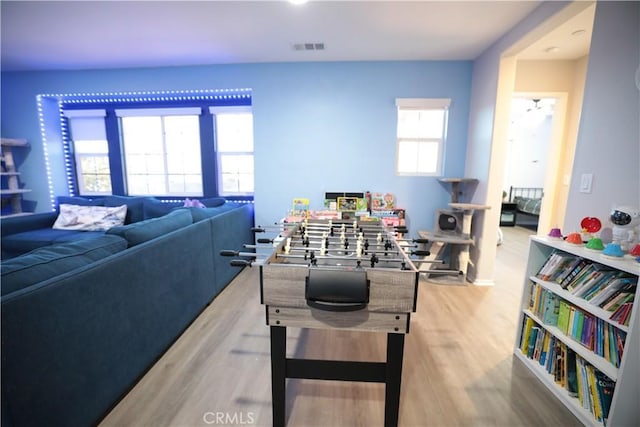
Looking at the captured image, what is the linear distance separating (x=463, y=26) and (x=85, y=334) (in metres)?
3.66

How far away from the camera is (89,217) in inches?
142

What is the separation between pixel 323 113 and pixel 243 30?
1.30 metres

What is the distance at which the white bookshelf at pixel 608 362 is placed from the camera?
1252 millimetres

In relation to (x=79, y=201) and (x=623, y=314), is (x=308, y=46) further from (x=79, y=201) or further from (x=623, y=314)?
(x=79, y=201)

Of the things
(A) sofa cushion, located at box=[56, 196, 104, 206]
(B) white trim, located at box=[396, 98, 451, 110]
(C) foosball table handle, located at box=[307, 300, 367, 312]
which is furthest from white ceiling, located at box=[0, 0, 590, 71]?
(C) foosball table handle, located at box=[307, 300, 367, 312]

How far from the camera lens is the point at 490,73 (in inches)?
118

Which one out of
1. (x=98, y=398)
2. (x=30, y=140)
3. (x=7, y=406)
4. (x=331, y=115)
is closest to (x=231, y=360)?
(x=98, y=398)

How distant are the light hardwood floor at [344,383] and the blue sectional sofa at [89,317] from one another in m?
0.22

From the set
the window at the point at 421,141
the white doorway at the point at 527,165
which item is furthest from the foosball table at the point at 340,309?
the white doorway at the point at 527,165

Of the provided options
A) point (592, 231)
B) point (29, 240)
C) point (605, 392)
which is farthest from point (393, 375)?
point (29, 240)

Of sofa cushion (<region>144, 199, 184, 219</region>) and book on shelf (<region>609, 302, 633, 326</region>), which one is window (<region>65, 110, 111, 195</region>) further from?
book on shelf (<region>609, 302, 633, 326</region>)

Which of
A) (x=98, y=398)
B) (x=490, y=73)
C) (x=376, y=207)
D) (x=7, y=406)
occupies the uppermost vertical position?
(x=490, y=73)

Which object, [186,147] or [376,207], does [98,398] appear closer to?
[376,207]

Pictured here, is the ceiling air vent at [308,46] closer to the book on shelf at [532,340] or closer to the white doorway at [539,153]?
the white doorway at [539,153]
